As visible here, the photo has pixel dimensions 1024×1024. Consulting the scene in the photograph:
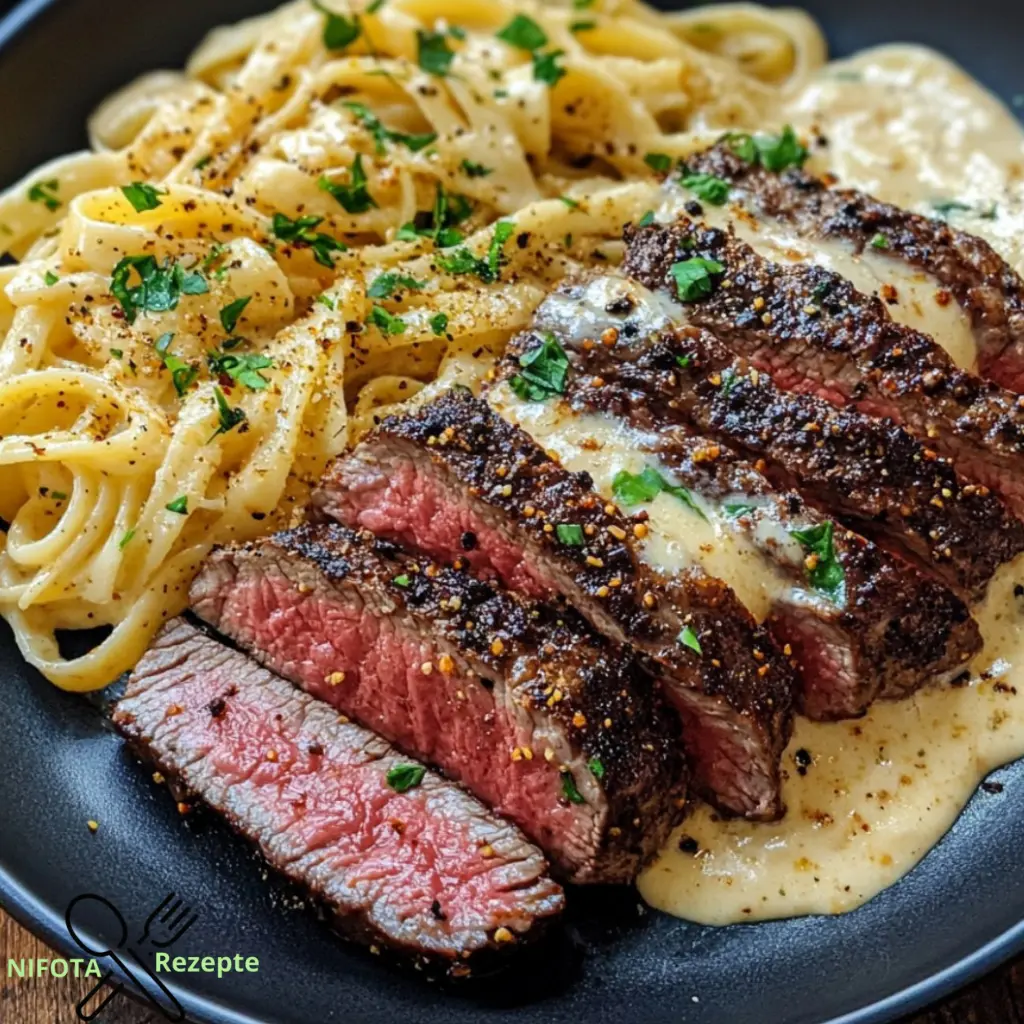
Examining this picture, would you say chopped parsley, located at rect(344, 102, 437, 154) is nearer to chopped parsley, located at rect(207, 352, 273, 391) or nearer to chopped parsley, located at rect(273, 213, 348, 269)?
chopped parsley, located at rect(273, 213, 348, 269)

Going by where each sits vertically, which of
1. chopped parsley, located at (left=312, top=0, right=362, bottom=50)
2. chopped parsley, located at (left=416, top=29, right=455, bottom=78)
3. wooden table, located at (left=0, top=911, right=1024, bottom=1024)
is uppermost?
chopped parsley, located at (left=312, top=0, right=362, bottom=50)

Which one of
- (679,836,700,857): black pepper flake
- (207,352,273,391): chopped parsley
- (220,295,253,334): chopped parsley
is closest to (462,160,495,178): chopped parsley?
(220,295,253,334): chopped parsley

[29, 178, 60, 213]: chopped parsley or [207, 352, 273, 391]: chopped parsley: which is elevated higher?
[29, 178, 60, 213]: chopped parsley

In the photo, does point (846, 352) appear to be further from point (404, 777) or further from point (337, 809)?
point (337, 809)

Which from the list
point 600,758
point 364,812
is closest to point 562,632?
point 600,758

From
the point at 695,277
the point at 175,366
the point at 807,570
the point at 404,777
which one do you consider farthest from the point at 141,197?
the point at 807,570

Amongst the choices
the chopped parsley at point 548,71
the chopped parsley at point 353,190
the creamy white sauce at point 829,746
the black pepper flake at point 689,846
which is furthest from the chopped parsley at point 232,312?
the black pepper flake at point 689,846
